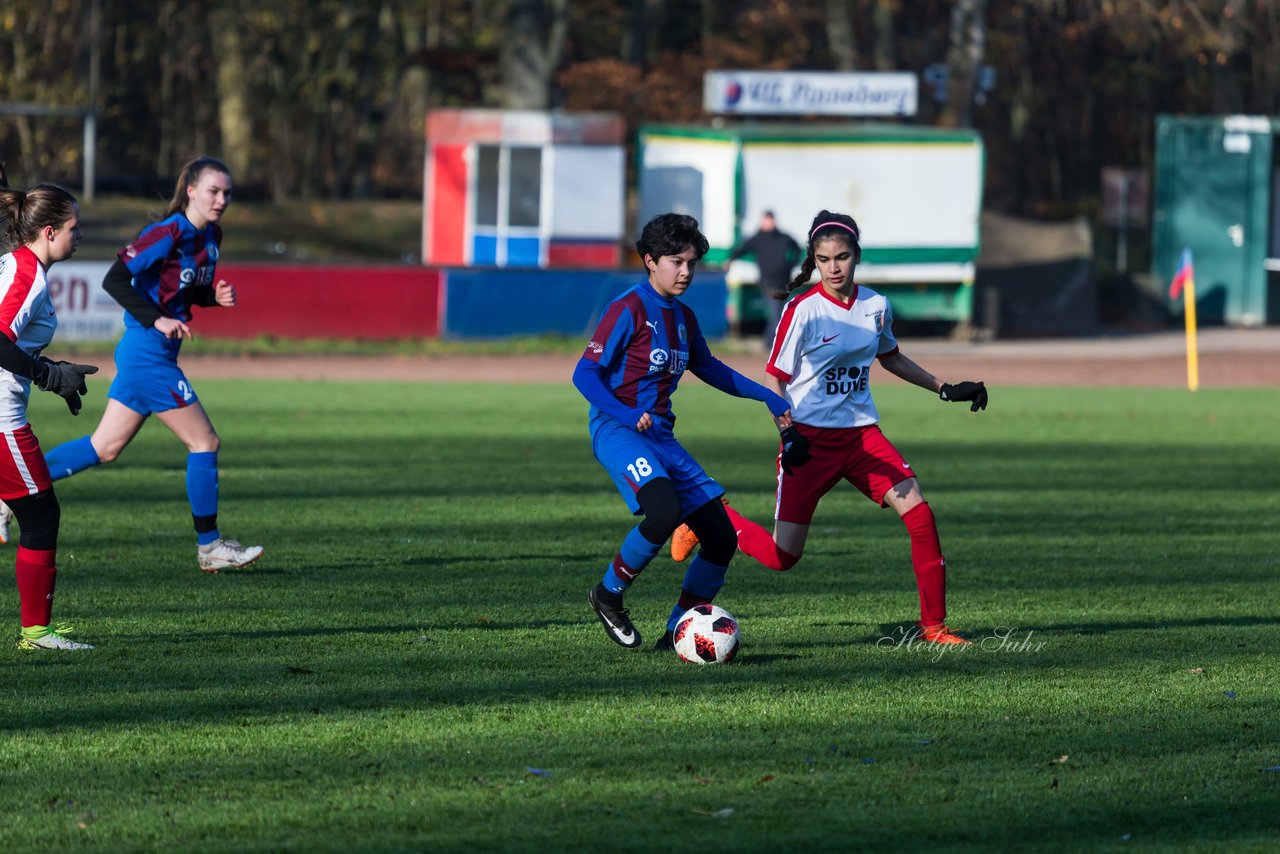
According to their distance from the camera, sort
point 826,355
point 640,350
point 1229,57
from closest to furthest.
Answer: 1. point 640,350
2. point 826,355
3. point 1229,57

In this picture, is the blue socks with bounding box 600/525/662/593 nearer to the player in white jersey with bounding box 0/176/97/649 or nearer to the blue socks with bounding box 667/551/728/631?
the blue socks with bounding box 667/551/728/631

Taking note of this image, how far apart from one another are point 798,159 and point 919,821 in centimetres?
2618

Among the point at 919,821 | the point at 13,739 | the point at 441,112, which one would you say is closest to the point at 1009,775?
the point at 919,821

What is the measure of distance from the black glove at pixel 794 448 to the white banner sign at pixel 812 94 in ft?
81.9

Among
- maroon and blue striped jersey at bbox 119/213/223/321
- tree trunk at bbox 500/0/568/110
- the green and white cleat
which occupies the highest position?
tree trunk at bbox 500/0/568/110

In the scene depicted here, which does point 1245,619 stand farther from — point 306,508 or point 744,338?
point 744,338

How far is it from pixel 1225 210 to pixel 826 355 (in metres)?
29.0

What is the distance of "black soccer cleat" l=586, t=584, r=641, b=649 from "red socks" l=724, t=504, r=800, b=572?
758mm

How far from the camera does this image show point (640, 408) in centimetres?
714

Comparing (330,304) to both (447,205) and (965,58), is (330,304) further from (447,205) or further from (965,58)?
(965,58)

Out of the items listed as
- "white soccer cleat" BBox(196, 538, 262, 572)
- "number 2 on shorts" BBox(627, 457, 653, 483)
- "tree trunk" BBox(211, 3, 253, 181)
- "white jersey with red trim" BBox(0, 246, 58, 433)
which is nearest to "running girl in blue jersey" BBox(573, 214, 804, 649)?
"number 2 on shorts" BBox(627, 457, 653, 483)

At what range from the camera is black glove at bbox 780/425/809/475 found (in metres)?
7.16

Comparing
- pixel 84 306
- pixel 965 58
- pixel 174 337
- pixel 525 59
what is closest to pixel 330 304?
pixel 84 306

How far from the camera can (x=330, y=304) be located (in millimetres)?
26422
